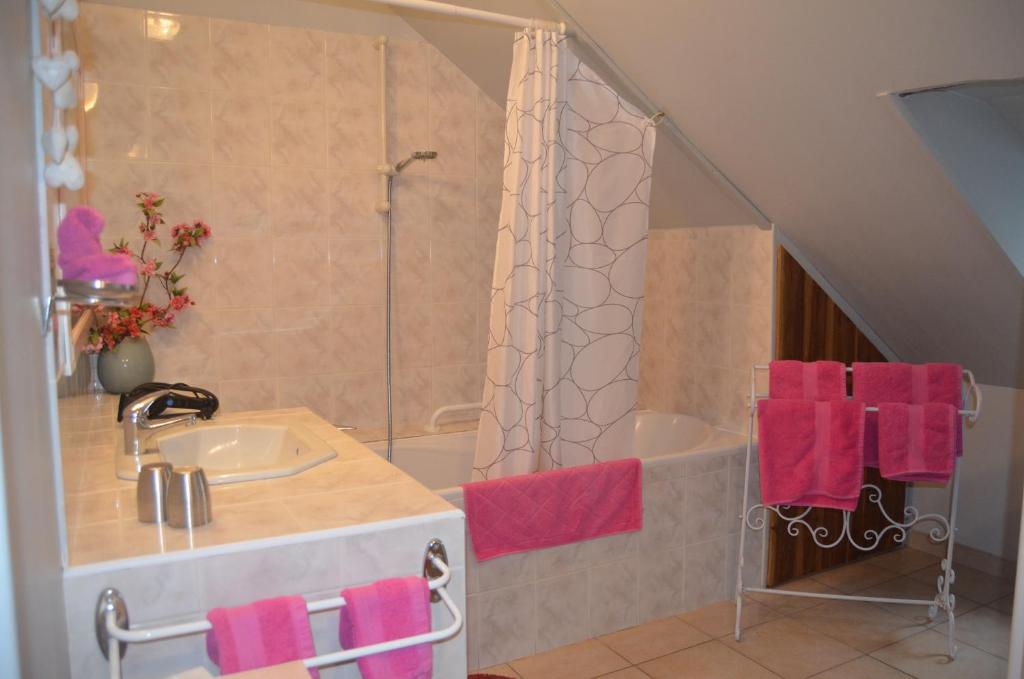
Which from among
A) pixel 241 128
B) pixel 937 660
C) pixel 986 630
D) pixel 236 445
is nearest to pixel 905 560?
pixel 986 630

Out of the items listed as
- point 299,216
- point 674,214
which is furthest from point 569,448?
point 299,216

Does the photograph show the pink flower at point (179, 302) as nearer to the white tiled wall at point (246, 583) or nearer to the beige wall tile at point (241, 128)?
the beige wall tile at point (241, 128)

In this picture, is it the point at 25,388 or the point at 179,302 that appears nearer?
the point at 25,388

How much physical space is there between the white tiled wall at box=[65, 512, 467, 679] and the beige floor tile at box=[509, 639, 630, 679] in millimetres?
1002

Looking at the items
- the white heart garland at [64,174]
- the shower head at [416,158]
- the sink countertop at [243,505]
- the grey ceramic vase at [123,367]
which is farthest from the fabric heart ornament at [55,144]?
the shower head at [416,158]

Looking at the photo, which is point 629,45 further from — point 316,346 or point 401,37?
point 316,346

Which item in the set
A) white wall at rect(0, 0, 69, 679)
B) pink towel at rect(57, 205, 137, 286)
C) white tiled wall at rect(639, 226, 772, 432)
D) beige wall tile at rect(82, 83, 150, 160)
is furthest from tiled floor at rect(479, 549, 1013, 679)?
beige wall tile at rect(82, 83, 150, 160)

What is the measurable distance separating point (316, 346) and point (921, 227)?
2377mm

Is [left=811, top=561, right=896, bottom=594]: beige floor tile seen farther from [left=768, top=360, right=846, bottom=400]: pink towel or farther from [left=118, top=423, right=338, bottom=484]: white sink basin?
[left=118, top=423, right=338, bottom=484]: white sink basin

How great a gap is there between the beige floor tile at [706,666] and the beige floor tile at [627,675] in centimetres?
3

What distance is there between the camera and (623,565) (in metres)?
2.78

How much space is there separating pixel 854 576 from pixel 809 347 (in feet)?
3.23

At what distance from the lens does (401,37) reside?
137 inches

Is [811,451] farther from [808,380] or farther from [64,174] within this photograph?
[64,174]
